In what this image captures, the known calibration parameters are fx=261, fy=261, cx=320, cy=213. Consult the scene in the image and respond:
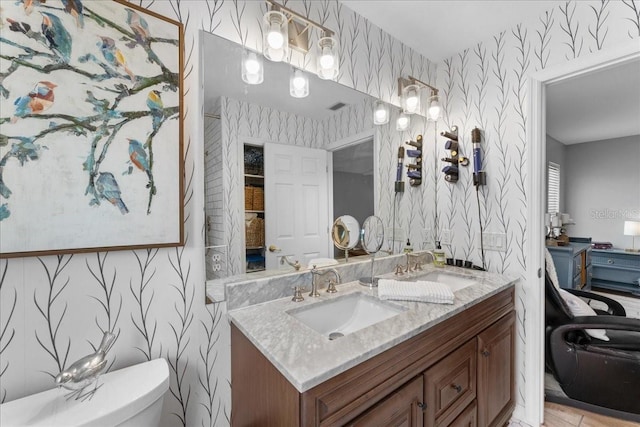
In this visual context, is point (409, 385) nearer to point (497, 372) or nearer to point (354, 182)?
point (497, 372)

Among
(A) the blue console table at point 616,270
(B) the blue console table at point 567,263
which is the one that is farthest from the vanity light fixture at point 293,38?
(A) the blue console table at point 616,270

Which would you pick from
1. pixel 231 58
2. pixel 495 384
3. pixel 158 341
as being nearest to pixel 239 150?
pixel 231 58

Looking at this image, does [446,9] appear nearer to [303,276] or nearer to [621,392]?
[303,276]

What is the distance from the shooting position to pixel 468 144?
1875 mm

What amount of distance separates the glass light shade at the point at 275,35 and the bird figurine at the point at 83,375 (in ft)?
4.06

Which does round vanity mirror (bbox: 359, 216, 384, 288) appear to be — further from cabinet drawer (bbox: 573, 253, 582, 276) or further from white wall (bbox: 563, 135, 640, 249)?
white wall (bbox: 563, 135, 640, 249)

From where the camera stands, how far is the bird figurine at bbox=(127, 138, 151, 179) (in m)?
0.88

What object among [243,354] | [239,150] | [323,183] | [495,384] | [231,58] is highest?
[231,58]

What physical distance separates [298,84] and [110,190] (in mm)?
930

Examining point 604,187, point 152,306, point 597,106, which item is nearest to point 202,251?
point 152,306

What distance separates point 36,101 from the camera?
743 mm

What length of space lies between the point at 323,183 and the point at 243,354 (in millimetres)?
894

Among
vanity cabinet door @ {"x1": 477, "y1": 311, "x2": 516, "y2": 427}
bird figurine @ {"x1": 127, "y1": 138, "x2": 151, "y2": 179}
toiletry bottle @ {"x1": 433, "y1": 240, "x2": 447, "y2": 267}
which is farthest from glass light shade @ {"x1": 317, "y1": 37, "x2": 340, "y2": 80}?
vanity cabinet door @ {"x1": 477, "y1": 311, "x2": 516, "y2": 427}

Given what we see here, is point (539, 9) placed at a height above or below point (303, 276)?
above
